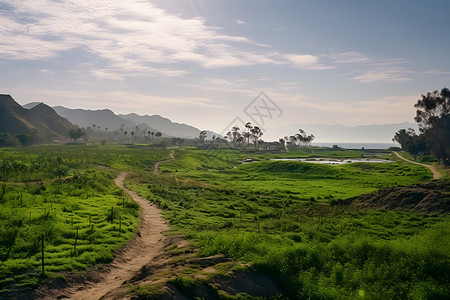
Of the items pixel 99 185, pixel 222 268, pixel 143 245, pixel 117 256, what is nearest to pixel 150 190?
pixel 99 185

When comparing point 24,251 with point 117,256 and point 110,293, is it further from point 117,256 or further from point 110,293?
point 110,293

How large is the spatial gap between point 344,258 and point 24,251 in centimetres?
2193

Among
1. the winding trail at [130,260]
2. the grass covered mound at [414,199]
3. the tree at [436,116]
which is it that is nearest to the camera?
the winding trail at [130,260]

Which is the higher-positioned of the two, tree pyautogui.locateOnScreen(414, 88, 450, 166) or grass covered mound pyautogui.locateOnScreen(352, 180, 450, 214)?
tree pyautogui.locateOnScreen(414, 88, 450, 166)

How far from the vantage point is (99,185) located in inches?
1886

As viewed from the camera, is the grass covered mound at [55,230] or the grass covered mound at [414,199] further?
the grass covered mound at [414,199]

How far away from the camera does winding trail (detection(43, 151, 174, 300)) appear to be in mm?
17516

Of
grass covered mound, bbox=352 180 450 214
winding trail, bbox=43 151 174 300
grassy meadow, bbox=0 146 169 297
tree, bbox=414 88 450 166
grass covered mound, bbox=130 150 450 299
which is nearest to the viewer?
winding trail, bbox=43 151 174 300

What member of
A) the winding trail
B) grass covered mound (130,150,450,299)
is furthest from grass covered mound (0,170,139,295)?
grass covered mound (130,150,450,299)

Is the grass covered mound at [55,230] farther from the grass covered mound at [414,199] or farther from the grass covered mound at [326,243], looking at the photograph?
the grass covered mound at [414,199]

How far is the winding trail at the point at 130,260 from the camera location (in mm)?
17516

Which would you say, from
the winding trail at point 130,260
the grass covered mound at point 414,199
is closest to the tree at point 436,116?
the grass covered mound at point 414,199

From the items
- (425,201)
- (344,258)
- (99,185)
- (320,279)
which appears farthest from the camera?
(99,185)

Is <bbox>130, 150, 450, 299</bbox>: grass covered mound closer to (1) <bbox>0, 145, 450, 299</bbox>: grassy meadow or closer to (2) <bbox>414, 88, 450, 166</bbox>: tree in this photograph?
(1) <bbox>0, 145, 450, 299</bbox>: grassy meadow
